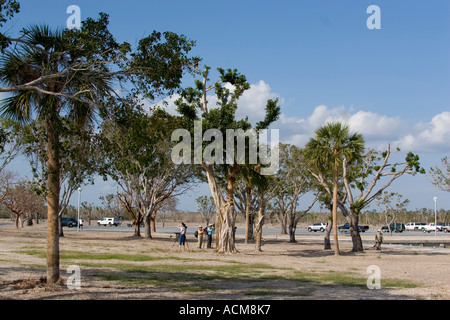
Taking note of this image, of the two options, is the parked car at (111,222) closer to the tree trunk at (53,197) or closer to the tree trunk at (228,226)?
the tree trunk at (228,226)

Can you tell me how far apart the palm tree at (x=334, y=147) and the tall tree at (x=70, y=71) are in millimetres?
16906

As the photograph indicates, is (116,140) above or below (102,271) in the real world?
above

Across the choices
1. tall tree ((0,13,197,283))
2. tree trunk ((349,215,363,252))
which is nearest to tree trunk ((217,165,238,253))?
tree trunk ((349,215,363,252))

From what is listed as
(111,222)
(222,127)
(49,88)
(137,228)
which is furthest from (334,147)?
(111,222)

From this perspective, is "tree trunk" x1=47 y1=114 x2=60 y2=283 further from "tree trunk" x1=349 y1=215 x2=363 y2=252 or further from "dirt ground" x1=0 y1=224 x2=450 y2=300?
"tree trunk" x1=349 y1=215 x2=363 y2=252

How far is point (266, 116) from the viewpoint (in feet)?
94.1

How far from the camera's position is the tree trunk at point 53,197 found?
12102 mm

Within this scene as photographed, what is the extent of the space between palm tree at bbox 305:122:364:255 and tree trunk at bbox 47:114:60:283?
17.8 m

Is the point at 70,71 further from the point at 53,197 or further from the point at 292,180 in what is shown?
the point at 292,180

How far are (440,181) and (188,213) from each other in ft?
297

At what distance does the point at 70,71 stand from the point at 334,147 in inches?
761
